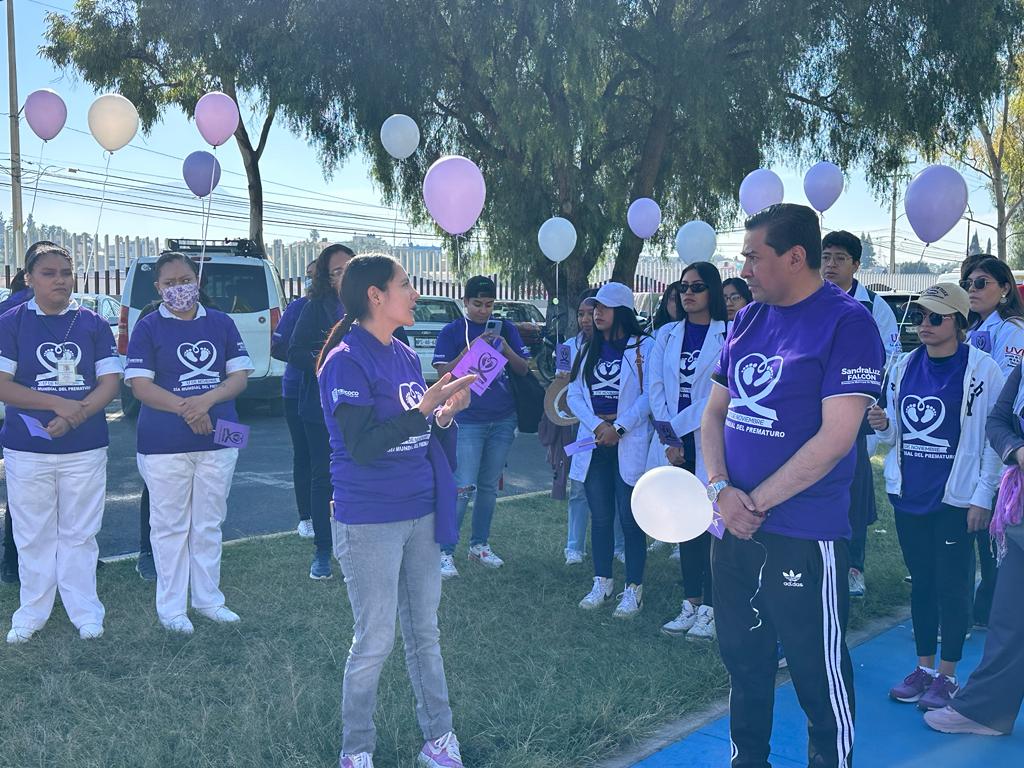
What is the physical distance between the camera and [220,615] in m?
5.20

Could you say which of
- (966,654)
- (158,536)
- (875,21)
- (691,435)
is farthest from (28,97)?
(875,21)

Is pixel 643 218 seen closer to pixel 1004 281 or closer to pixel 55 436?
pixel 1004 281

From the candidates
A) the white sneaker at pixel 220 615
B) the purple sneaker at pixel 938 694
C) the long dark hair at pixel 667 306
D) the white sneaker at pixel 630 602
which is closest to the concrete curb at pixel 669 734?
the purple sneaker at pixel 938 694

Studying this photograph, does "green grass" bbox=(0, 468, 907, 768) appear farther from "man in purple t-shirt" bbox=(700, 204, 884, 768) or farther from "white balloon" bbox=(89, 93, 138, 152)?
"white balloon" bbox=(89, 93, 138, 152)

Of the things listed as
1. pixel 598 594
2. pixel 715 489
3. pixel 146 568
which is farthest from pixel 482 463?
pixel 715 489

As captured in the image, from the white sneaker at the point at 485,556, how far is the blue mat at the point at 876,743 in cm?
241

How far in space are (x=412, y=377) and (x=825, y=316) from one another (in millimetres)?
1399

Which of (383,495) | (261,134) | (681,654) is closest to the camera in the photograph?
(383,495)

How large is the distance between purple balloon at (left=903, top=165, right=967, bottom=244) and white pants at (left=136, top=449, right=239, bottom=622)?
412 centimetres

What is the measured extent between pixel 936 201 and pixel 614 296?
191cm

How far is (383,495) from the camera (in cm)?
333

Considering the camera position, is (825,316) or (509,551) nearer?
(825,316)

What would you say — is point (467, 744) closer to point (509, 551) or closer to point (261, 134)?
point (509, 551)

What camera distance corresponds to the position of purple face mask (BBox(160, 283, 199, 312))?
5035 millimetres
